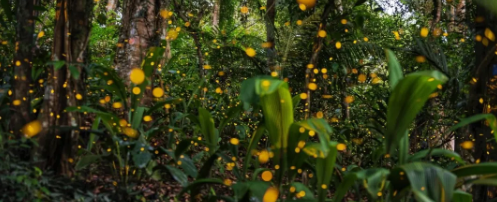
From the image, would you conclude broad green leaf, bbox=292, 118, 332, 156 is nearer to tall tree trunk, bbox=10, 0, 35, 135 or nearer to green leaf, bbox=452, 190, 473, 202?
green leaf, bbox=452, 190, 473, 202

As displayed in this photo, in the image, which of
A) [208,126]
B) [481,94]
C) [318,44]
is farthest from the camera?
[318,44]

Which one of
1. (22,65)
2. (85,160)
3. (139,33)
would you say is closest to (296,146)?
(85,160)

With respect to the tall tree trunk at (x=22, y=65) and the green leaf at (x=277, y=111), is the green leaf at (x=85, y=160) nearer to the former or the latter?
the tall tree trunk at (x=22, y=65)

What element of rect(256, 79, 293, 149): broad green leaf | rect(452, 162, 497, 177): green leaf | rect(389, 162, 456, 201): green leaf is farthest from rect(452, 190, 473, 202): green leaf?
rect(256, 79, 293, 149): broad green leaf

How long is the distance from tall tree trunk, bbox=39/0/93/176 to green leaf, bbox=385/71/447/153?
1827mm

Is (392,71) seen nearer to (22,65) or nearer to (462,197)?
(462,197)

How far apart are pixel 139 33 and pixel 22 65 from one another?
1709 millimetres

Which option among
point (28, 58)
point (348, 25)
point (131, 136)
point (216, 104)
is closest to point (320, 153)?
point (131, 136)

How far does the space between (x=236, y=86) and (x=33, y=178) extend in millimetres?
3614

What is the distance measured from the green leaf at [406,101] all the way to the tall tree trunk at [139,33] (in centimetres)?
256

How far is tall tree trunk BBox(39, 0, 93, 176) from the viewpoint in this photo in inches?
120

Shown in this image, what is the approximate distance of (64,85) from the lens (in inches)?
124

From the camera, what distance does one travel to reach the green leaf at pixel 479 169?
2.57 m

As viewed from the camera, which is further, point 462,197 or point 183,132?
point 183,132
